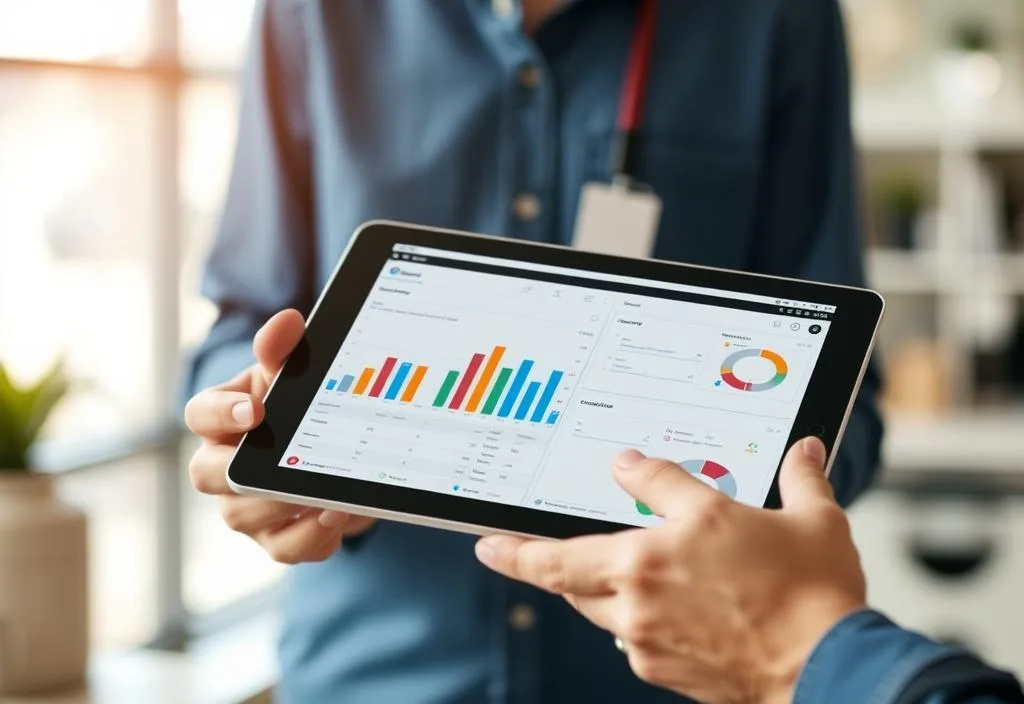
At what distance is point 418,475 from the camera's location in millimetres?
892

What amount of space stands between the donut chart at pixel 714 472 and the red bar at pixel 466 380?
6.5 inches

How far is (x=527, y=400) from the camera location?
0.92 meters

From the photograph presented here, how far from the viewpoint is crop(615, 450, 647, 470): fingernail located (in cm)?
83

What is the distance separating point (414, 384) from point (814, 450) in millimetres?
289

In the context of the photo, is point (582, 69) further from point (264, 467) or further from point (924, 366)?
point (924, 366)

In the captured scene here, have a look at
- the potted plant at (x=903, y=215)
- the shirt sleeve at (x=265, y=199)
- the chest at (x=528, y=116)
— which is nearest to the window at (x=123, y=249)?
the shirt sleeve at (x=265, y=199)

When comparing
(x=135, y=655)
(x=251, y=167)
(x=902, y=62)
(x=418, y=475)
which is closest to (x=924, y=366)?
(x=902, y=62)

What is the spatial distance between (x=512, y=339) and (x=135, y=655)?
1165 mm

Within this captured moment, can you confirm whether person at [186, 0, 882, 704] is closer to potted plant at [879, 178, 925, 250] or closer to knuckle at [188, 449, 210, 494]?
knuckle at [188, 449, 210, 494]

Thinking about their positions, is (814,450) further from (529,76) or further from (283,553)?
(529,76)

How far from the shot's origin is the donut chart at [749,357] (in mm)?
898

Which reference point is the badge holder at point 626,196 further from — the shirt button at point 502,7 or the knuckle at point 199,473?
the knuckle at point 199,473

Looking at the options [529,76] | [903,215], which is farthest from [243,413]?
[903,215]

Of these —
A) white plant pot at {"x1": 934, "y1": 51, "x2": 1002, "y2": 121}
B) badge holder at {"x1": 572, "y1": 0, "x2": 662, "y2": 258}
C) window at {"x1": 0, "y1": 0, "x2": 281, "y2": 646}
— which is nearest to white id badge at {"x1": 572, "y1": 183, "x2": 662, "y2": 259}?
badge holder at {"x1": 572, "y1": 0, "x2": 662, "y2": 258}
